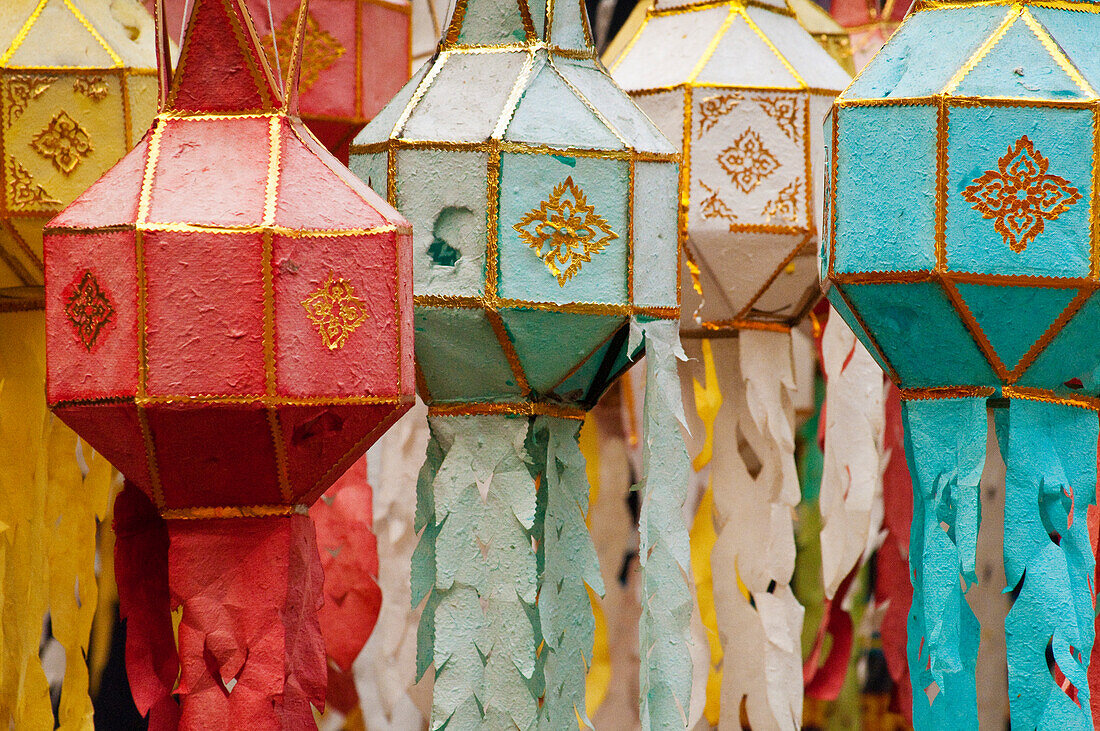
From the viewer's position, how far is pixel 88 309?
5980 mm

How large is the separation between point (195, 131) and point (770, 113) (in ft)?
7.97

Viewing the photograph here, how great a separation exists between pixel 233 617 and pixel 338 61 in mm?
2729

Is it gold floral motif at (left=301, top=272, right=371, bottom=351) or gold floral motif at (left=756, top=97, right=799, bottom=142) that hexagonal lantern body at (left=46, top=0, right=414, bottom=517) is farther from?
gold floral motif at (left=756, top=97, right=799, bottom=142)

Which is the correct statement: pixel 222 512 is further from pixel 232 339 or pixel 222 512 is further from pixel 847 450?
pixel 847 450

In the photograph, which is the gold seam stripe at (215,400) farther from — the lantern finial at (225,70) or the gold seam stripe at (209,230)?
the lantern finial at (225,70)

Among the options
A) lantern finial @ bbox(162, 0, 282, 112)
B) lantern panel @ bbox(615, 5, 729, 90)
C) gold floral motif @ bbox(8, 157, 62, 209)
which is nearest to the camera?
lantern finial @ bbox(162, 0, 282, 112)

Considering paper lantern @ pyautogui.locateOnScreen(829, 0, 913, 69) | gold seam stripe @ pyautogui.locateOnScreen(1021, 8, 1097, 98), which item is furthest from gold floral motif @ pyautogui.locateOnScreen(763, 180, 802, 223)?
paper lantern @ pyautogui.locateOnScreen(829, 0, 913, 69)

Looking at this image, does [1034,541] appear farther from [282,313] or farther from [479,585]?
[282,313]

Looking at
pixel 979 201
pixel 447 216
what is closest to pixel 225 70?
pixel 447 216

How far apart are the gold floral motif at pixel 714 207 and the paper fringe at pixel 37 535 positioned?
2165mm

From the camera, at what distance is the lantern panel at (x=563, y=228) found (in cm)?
684

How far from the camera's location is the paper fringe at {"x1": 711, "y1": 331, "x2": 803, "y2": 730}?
27.3 ft

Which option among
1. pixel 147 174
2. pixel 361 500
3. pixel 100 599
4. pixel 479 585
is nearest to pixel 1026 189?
pixel 479 585

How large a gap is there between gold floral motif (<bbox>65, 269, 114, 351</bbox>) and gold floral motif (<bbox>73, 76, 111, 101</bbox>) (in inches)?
62.1
